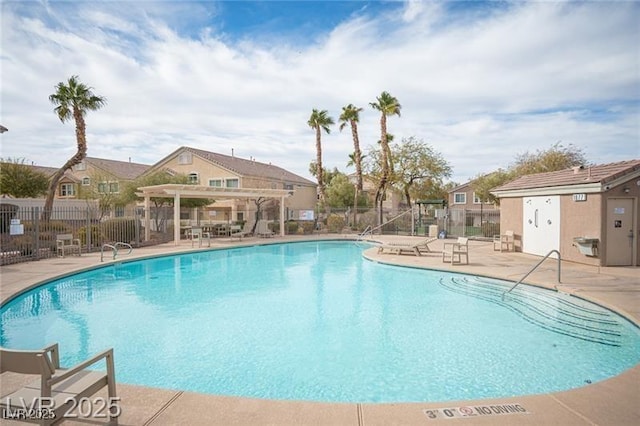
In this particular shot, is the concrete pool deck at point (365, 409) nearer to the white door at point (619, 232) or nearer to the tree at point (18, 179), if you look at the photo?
the white door at point (619, 232)

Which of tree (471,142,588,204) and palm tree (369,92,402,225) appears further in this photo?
palm tree (369,92,402,225)

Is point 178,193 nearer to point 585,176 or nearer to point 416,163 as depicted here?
point 585,176

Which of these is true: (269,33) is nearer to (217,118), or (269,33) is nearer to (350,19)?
(350,19)

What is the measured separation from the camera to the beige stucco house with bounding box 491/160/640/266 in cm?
1148

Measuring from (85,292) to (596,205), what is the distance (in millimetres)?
15247

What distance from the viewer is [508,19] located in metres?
9.59

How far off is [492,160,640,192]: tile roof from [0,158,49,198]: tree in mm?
31620

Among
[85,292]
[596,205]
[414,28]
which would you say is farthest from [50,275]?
[596,205]

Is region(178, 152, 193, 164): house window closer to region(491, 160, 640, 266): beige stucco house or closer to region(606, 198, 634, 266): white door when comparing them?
region(491, 160, 640, 266): beige stucco house

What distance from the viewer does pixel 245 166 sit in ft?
117

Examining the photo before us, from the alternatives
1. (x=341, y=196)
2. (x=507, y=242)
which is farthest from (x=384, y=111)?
(x=507, y=242)

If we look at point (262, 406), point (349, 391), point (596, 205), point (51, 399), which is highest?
point (596, 205)

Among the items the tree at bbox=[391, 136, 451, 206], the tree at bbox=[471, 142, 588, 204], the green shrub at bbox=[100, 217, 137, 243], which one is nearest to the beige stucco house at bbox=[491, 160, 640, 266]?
the tree at bbox=[471, 142, 588, 204]

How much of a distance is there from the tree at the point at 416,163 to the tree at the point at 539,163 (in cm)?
413
